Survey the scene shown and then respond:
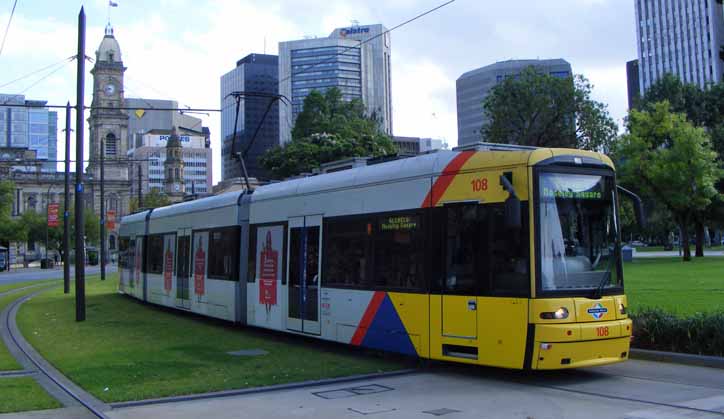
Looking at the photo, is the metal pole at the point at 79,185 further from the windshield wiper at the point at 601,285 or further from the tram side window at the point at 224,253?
the windshield wiper at the point at 601,285

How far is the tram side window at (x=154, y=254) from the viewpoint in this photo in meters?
22.8

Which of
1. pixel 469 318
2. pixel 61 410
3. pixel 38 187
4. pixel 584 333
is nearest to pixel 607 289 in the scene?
pixel 584 333

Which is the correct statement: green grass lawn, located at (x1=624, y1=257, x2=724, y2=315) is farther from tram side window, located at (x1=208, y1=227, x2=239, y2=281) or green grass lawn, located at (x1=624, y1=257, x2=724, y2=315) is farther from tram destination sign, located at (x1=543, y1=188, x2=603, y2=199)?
tram side window, located at (x1=208, y1=227, x2=239, y2=281)

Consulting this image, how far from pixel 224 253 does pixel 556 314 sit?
10103 millimetres

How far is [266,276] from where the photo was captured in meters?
15.3

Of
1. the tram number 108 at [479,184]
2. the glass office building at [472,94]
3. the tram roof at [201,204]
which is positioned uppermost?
the glass office building at [472,94]

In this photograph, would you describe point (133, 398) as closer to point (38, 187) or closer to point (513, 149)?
point (513, 149)

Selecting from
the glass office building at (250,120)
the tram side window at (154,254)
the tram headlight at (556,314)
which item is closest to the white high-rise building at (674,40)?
the glass office building at (250,120)

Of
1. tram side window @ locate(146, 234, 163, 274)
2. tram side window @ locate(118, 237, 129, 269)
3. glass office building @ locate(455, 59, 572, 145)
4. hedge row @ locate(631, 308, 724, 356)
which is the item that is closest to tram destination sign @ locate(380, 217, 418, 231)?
hedge row @ locate(631, 308, 724, 356)

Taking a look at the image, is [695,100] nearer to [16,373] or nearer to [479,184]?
[479,184]

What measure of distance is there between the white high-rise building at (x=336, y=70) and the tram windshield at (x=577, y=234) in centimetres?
11592

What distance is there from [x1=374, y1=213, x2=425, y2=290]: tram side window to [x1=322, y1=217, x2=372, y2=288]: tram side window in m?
0.29

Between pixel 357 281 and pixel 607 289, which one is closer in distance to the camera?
pixel 607 289

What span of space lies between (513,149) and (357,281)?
3556 millimetres
